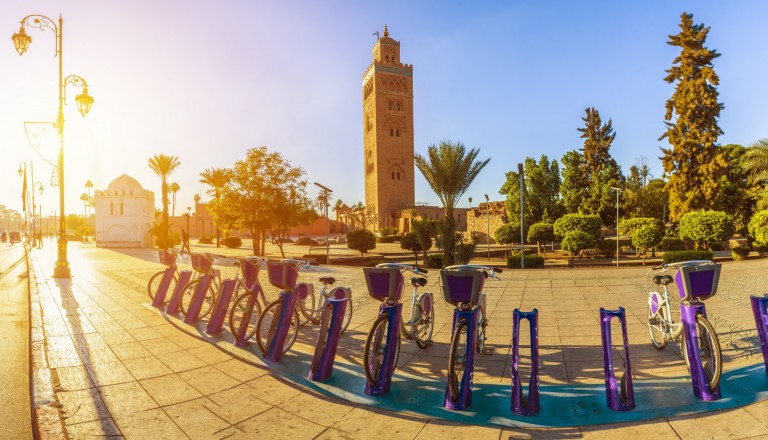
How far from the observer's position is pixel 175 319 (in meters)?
7.24

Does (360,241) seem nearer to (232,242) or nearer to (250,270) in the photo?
(250,270)

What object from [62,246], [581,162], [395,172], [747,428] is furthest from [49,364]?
[395,172]

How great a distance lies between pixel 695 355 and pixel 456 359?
6.99 feet

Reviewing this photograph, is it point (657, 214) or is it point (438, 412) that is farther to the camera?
point (657, 214)

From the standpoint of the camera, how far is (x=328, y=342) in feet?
14.8

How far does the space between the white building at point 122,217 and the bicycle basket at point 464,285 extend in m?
49.2

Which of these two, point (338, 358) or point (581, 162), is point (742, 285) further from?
point (581, 162)

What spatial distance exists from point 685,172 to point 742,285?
23.4 metres

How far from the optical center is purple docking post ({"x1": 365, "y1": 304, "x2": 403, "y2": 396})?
409 cm

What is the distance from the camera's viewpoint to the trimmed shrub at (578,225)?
24102 millimetres

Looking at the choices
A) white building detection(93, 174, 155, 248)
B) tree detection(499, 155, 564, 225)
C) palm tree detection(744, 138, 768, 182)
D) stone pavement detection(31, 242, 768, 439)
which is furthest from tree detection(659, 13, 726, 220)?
white building detection(93, 174, 155, 248)

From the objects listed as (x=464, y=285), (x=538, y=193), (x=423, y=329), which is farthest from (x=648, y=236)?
(x=464, y=285)

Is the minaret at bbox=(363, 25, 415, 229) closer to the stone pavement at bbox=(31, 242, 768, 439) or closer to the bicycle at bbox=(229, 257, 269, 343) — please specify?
the stone pavement at bbox=(31, 242, 768, 439)

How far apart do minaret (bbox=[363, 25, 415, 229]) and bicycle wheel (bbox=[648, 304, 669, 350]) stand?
206 feet
